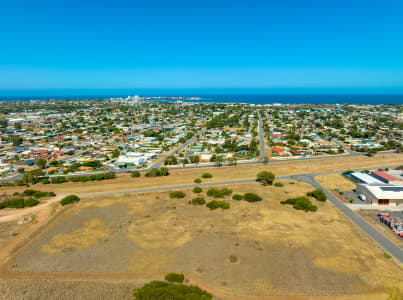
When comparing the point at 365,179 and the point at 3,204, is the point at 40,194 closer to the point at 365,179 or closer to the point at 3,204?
the point at 3,204

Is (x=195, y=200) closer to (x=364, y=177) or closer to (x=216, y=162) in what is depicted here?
(x=216, y=162)

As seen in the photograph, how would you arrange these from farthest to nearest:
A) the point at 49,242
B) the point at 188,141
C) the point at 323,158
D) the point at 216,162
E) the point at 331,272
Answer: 1. the point at 188,141
2. the point at 323,158
3. the point at 216,162
4. the point at 49,242
5. the point at 331,272

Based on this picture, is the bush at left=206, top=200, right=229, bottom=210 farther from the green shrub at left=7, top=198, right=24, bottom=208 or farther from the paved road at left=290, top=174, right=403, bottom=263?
the green shrub at left=7, top=198, right=24, bottom=208

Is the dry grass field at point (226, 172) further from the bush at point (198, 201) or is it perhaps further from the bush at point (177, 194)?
the bush at point (198, 201)

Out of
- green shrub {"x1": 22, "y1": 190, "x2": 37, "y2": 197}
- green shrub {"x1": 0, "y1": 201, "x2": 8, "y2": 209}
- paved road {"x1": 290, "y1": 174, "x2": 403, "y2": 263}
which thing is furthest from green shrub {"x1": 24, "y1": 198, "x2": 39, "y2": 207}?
paved road {"x1": 290, "y1": 174, "x2": 403, "y2": 263}

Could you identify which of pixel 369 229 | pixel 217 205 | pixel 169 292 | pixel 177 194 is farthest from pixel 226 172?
pixel 169 292

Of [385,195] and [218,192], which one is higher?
[385,195]

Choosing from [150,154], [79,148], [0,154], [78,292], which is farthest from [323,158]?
[0,154]

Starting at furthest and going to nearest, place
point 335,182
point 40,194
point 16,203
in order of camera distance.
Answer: point 335,182 → point 40,194 → point 16,203
